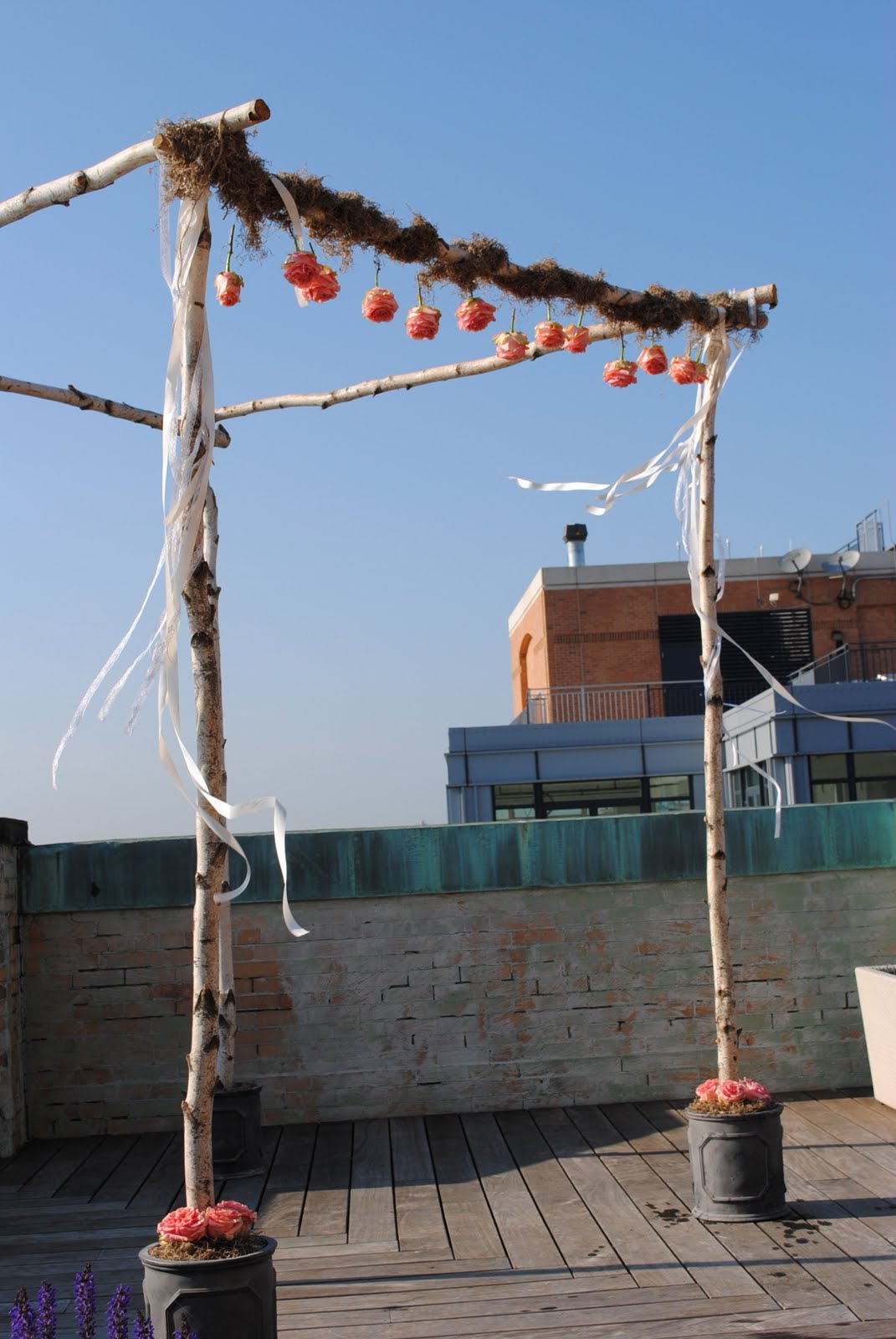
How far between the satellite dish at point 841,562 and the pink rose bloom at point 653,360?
3051 centimetres

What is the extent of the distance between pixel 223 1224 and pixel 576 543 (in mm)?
36153

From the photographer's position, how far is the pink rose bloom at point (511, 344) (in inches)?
257

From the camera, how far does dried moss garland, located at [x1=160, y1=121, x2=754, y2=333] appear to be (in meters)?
4.35

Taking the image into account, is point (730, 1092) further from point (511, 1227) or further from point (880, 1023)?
point (880, 1023)

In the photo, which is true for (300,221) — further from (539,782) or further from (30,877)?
(539,782)

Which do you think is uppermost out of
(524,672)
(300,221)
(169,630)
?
(524,672)

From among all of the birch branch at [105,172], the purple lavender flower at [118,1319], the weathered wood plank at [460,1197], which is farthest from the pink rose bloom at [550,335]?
the purple lavender flower at [118,1319]

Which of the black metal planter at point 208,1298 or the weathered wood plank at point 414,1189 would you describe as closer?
the black metal planter at point 208,1298

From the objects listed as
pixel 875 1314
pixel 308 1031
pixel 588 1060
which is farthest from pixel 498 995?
pixel 875 1314

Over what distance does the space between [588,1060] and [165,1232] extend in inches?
189

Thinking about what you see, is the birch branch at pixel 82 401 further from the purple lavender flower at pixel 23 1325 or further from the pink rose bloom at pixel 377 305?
the purple lavender flower at pixel 23 1325

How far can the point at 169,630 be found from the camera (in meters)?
4.34

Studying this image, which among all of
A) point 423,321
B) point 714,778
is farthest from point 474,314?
point 714,778

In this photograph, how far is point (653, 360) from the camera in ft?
22.3
